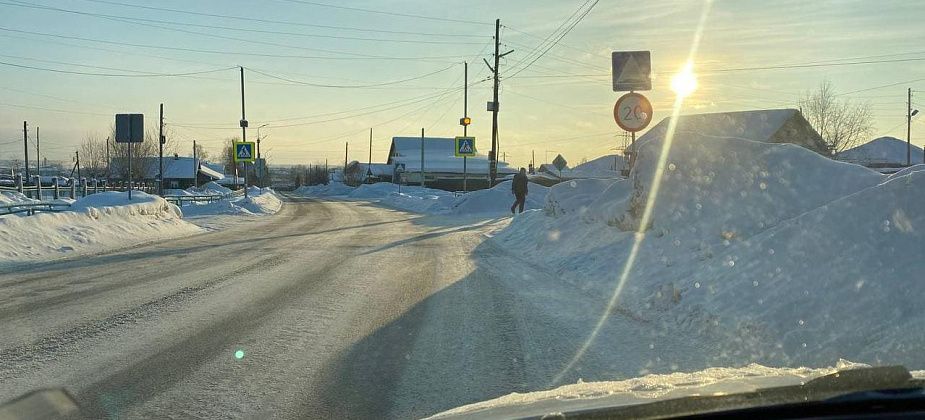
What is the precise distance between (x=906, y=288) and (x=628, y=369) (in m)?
2.23

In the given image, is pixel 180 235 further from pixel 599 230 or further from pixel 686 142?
pixel 686 142

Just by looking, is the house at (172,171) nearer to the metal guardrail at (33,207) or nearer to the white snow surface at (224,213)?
the white snow surface at (224,213)

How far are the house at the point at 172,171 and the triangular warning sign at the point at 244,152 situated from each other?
38.0 m

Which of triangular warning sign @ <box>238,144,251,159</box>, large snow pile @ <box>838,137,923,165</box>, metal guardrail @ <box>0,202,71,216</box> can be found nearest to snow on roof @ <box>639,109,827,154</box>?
triangular warning sign @ <box>238,144,251,159</box>

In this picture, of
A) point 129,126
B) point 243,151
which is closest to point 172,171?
point 243,151

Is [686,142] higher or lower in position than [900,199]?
higher

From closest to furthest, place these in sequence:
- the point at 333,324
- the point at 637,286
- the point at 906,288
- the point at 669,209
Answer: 1. the point at 906,288
2. the point at 333,324
3. the point at 637,286
4. the point at 669,209

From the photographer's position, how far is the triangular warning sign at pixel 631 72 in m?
11.0

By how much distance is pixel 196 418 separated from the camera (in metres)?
4.39

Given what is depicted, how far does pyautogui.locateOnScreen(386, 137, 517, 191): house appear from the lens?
282 feet

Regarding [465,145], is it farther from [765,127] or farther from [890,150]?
[890,150]

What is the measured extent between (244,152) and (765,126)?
1002 inches

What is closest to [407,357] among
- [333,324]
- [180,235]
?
[333,324]

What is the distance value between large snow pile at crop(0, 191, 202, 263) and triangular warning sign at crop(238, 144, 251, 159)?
12164 millimetres
